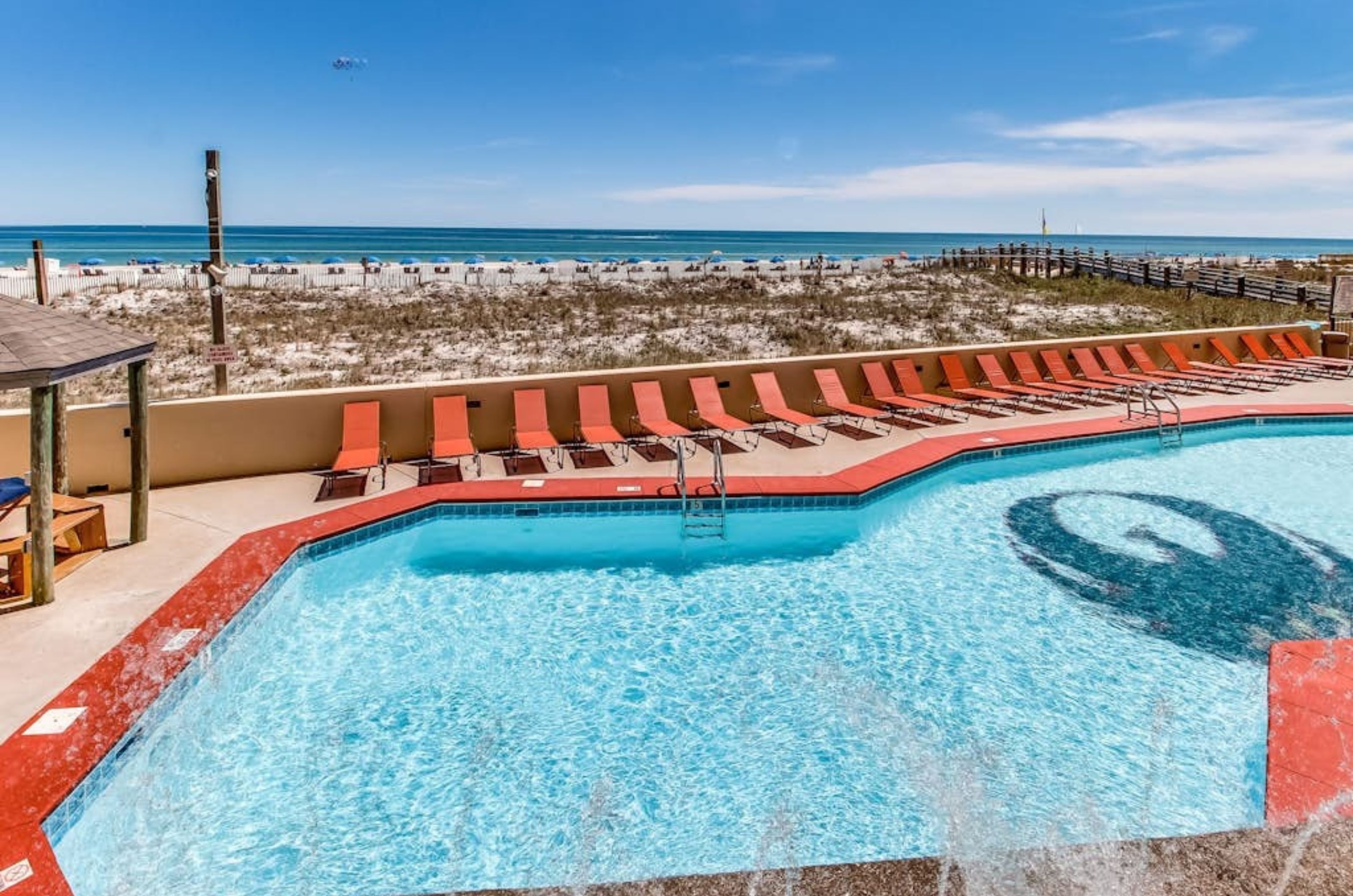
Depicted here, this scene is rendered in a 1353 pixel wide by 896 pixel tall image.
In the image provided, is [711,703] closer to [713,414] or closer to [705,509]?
[705,509]

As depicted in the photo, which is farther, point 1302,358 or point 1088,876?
point 1302,358

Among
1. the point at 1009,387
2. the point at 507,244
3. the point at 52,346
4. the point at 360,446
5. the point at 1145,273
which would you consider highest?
the point at 507,244

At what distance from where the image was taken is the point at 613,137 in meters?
50.2

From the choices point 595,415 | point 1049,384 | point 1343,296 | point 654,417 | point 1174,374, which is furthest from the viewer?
point 1343,296

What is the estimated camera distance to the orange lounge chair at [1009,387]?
34.5ft

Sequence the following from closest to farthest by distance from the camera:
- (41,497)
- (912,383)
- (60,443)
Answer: (41,497) → (60,443) → (912,383)

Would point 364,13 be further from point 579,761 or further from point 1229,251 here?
point 1229,251

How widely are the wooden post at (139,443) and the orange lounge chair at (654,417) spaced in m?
4.42

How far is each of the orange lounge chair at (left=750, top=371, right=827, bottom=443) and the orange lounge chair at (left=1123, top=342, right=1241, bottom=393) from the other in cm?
634

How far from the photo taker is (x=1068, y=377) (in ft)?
38.1

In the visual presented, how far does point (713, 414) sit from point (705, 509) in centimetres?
227

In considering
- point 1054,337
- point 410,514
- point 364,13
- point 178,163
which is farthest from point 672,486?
point 364,13

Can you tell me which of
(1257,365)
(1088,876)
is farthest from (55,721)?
(1257,365)

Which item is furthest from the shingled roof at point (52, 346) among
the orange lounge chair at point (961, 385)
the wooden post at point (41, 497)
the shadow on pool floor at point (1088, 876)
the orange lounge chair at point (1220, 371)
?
the orange lounge chair at point (1220, 371)
